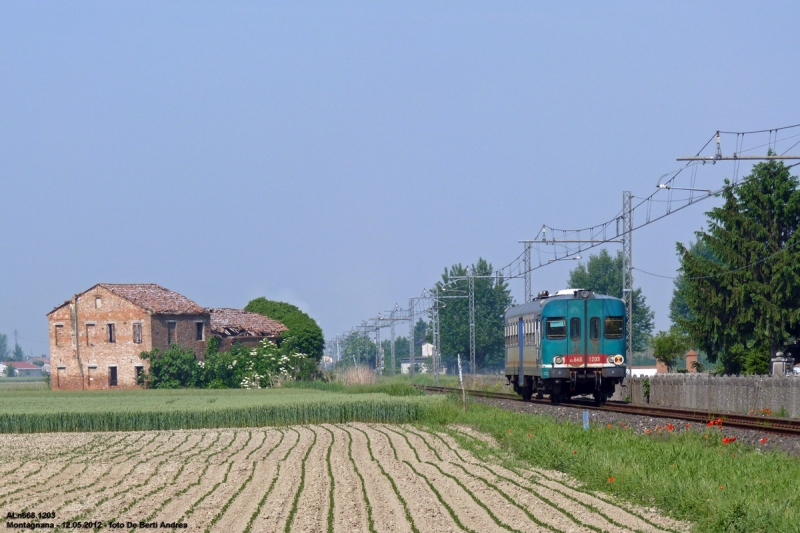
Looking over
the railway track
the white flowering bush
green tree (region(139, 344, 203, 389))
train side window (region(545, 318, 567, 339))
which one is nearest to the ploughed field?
the railway track

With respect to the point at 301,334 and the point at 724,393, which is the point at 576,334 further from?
the point at 301,334

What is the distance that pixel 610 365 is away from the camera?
31.5m

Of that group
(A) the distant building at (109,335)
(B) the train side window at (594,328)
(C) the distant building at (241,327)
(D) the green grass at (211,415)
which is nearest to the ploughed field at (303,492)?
(B) the train side window at (594,328)

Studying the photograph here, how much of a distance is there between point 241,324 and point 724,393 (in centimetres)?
5409

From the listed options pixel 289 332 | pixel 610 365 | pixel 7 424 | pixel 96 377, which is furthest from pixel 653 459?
pixel 289 332

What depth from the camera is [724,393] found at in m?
32.8

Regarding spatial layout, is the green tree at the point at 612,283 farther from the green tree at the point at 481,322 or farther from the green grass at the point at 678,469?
the green grass at the point at 678,469

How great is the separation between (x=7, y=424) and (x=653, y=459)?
26182mm

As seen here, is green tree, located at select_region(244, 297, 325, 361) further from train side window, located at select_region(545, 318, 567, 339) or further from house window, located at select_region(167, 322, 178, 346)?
train side window, located at select_region(545, 318, 567, 339)

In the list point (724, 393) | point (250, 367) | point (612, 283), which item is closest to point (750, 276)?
point (724, 393)

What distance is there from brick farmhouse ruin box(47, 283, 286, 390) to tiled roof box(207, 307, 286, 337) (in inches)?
186

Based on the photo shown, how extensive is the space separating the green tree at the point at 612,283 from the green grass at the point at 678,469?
9310cm

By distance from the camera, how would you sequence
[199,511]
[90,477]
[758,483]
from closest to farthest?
[758,483], [199,511], [90,477]

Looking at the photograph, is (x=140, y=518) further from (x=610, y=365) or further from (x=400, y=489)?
(x=610, y=365)
